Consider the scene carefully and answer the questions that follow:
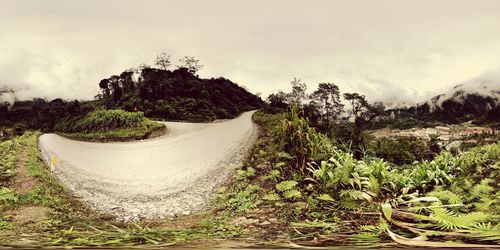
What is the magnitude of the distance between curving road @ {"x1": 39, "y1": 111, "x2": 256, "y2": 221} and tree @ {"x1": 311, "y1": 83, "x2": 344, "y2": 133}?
1198 mm

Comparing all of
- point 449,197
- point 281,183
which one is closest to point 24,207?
point 281,183

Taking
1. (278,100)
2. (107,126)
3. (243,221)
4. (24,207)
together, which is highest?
(278,100)

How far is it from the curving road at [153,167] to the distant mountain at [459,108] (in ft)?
10.8

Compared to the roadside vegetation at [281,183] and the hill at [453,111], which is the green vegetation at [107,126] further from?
the hill at [453,111]

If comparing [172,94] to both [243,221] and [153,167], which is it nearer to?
[153,167]

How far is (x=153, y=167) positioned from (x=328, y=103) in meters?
3.08

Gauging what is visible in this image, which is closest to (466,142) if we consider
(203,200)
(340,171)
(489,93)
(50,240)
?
(489,93)

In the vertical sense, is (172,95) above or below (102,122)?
above

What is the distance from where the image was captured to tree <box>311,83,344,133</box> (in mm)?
6535

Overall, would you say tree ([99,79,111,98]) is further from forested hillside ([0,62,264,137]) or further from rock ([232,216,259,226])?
rock ([232,216,259,226])

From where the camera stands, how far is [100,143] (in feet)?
20.1

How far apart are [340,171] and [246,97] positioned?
103 inches

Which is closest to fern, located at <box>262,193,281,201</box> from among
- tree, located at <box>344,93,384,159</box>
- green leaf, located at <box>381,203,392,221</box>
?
green leaf, located at <box>381,203,392,221</box>

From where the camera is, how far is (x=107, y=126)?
582 cm
